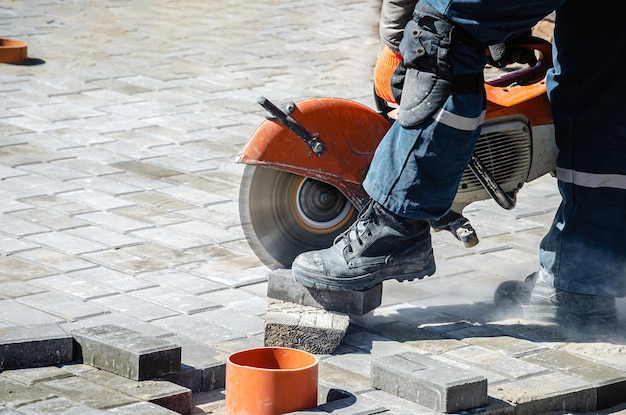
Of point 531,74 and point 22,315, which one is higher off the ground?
point 531,74

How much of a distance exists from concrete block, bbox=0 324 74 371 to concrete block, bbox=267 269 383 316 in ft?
2.72

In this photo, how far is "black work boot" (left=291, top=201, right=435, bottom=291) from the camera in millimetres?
3863

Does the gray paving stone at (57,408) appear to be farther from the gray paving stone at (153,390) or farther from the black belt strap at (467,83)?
the black belt strap at (467,83)

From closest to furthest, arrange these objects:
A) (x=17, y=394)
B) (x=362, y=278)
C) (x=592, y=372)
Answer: (x=17, y=394)
(x=592, y=372)
(x=362, y=278)

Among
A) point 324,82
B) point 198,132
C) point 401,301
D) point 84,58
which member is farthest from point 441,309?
point 84,58

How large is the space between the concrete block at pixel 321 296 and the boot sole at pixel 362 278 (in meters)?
0.03

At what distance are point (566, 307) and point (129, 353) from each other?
1645 mm

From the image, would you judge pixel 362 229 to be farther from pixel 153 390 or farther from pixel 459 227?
pixel 153 390

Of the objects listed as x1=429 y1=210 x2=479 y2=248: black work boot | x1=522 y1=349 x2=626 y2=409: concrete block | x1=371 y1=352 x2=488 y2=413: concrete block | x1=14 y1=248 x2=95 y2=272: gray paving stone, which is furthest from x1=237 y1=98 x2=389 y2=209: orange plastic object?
x1=371 y1=352 x2=488 y2=413: concrete block

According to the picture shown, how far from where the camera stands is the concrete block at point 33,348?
329 cm

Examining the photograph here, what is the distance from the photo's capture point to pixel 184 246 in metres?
4.86

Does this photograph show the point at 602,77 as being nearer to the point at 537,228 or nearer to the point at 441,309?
the point at 441,309

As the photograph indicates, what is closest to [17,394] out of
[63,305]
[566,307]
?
[63,305]

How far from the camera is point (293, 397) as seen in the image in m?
3.10
